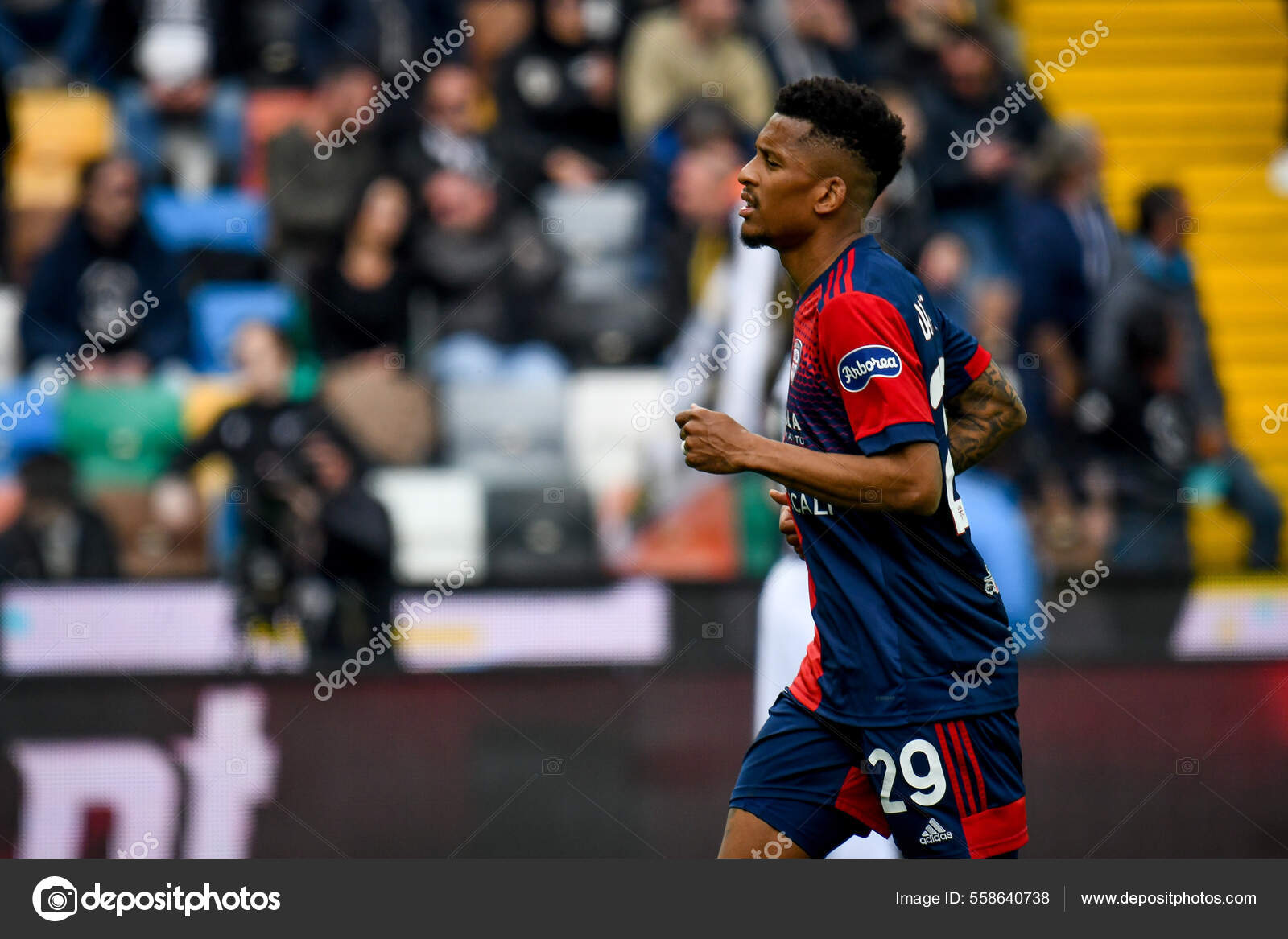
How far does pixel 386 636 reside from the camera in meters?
6.18

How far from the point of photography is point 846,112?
3.49m

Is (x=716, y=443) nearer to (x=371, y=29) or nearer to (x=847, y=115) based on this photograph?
(x=847, y=115)

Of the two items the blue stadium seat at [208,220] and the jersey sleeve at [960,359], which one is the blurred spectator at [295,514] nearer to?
the blue stadium seat at [208,220]

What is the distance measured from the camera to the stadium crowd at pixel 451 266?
6.76m

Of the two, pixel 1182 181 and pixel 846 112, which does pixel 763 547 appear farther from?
pixel 1182 181

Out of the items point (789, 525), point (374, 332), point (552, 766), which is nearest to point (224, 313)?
point (374, 332)

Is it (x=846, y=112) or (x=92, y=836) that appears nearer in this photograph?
(x=846, y=112)

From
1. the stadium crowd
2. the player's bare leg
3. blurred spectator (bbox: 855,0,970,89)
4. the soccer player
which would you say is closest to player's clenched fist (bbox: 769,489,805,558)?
the soccer player

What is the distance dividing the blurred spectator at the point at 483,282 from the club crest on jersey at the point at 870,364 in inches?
172

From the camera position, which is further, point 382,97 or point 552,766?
point 382,97

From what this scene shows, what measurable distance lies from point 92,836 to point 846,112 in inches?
156

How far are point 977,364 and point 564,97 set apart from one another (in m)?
5.85

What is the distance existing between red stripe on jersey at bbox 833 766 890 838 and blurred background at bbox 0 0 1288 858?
98 centimetres

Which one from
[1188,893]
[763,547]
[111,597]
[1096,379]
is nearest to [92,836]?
[111,597]
